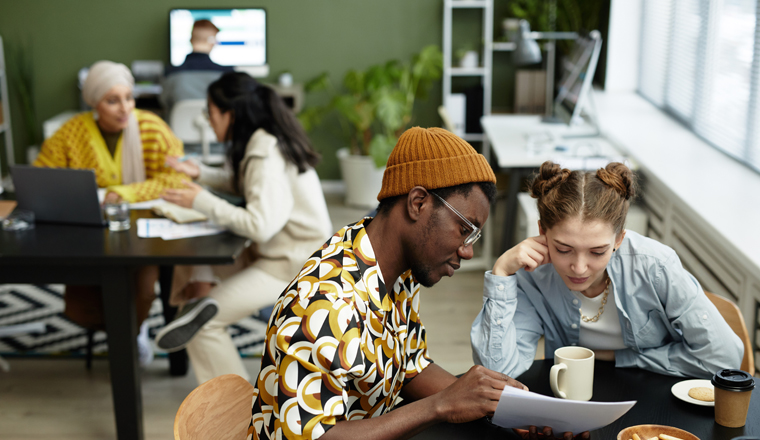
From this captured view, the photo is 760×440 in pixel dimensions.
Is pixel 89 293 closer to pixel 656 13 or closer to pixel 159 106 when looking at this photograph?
pixel 159 106

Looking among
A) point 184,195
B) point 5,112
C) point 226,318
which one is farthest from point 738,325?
point 5,112

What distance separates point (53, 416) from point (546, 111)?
13.1ft

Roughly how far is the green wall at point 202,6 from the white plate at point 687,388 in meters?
4.47

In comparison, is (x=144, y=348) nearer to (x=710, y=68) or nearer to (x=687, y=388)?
(x=687, y=388)

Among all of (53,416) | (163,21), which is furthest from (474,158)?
(163,21)

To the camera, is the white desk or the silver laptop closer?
the silver laptop

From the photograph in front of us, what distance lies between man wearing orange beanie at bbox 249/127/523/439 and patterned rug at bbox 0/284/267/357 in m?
1.89

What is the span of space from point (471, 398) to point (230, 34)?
15.1 ft

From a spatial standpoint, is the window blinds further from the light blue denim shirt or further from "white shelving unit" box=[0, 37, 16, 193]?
"white shelving unit" box=[0, 37, 16, 193]

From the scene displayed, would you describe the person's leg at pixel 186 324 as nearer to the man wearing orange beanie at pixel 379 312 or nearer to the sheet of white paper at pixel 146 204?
the sheet of white paper at pixel 146 204

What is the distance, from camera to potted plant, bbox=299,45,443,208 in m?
4.91

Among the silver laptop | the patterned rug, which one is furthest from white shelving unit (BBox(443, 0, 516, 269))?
the silver laptop

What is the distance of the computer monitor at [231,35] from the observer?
203 inches

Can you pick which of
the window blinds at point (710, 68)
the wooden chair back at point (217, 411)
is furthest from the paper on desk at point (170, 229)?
the window blinds at point (710, 68)
